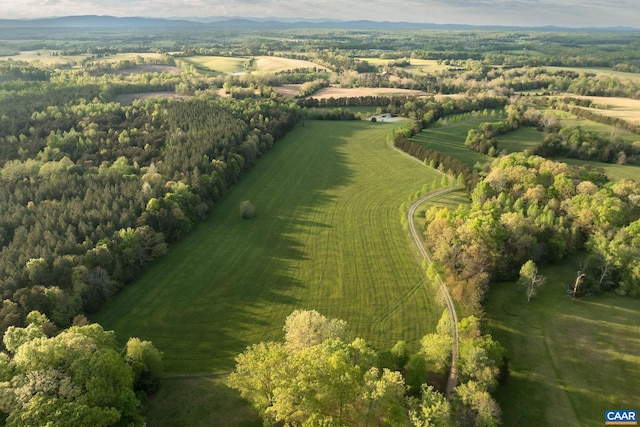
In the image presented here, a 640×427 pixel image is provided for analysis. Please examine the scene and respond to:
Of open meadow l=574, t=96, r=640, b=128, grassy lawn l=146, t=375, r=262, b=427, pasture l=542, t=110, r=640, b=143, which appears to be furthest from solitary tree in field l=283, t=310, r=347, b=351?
open meadow l=574, t=96, r=640, b=128

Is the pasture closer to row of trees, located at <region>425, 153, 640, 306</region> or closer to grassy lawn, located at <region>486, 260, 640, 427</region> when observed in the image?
row of trees, located at <region>425, 153, 640, 306</region>

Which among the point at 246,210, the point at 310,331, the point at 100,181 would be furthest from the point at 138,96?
the point at 310,331

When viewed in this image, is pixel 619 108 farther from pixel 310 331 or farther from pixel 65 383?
pixel 65 383

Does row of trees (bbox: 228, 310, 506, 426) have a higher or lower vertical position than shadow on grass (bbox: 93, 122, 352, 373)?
higher

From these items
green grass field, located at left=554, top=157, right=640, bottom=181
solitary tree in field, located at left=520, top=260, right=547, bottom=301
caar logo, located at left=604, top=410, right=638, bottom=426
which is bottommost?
caar logo, located at left=604, top=410, right=638, bottom=426

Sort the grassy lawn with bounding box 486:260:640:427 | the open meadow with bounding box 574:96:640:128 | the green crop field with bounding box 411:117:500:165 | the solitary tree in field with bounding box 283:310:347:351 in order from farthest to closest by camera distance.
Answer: the open meadow with bounding box 574:96:640:128
the green crop field with bounding box 411:117:500:165
the grassy lawn with bounding box 486:260:640:427
the solitary tree in field with bounding box 283:310:347:351

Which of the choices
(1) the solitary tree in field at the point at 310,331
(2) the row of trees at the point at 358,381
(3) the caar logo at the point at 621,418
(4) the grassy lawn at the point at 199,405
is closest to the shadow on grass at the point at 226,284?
(4) the grassy lawn at the point at 199,405

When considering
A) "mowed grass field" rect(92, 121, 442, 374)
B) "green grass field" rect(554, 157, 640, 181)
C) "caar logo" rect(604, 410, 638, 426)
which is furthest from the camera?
"green grass field" rect(554, 157, 640, 181)

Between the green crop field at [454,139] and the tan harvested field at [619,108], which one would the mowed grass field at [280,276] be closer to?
the green crop field at [454,139]
